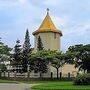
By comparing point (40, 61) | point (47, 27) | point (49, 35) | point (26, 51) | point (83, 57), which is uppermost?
point (47, 27)

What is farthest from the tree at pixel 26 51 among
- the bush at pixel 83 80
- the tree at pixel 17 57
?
the bush at pixel 83 80

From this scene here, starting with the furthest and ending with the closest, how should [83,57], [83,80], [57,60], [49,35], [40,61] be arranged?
[49,35] < [40,61] < [83,57] < [57,60] < [83,80]

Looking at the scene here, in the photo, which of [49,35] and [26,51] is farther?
[49,35]

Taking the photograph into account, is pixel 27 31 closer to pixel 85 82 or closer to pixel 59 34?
pixel 59 34

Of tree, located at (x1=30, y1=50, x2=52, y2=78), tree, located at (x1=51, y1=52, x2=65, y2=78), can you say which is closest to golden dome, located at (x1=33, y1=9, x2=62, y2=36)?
tree, located at (x1=30, y1=50, x2=52, y2=78)

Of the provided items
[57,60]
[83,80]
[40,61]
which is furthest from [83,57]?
[83,80]

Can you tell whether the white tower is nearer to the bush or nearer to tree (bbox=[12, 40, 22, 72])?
tree (bbox=[12, 40, 22, 72])

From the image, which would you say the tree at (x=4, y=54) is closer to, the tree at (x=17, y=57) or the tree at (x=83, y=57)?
the tree at (x=17, y=57)

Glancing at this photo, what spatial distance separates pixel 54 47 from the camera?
2788 inches

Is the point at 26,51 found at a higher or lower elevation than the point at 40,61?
higher

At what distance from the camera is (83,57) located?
200 ft

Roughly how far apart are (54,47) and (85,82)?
121 feet

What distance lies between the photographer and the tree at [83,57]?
6075 cm

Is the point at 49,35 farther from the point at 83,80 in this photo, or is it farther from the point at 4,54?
the point at 83,80
